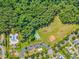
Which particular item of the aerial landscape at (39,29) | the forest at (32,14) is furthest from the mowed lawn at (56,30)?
the forest at (32,14)

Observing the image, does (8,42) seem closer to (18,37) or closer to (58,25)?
(18,37)

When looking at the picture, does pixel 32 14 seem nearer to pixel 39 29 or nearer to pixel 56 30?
pixel 39 29

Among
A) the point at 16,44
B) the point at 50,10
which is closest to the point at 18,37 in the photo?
the point at 16,44

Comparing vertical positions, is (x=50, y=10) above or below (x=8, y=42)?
above

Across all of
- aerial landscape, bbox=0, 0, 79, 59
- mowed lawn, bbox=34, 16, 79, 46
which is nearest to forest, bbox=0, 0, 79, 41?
aerial landscape, bbox=0, 0, 79, 59

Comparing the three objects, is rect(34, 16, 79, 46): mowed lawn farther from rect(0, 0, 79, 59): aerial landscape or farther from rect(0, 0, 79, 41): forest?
rect(0, 0, 79, 41): forest

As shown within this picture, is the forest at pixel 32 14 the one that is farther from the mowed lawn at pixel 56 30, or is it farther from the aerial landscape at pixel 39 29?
the mowed lawn at pixel 56 30

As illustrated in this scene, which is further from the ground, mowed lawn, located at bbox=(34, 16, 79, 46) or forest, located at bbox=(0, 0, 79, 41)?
forest, located at bbox=(0, 0, 79, 41)
